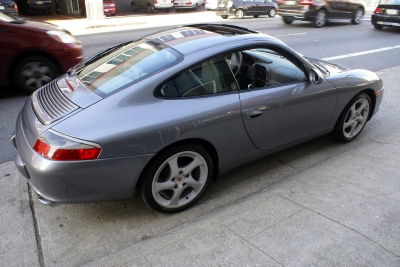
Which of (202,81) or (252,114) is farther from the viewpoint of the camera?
(252,114)

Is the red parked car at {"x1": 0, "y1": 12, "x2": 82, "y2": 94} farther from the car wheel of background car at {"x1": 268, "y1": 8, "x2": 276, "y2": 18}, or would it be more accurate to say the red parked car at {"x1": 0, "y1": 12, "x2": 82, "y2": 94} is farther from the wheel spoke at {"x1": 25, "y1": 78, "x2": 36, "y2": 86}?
the car wheel of background car at {"x1": 268, "y1": 8, "x2": 276, "y2": 18}

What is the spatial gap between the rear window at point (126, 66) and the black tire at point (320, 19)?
13.7 metres

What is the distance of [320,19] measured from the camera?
1579cm

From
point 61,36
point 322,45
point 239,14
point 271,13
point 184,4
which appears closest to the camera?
point 61,36

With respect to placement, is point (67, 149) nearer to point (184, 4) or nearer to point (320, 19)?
point (320, 19)

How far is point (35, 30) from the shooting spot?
6031 mm

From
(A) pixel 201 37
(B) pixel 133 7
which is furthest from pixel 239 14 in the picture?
(A) pixel 201 37

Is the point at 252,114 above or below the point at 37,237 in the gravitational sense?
above

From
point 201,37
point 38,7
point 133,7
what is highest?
point 201,37

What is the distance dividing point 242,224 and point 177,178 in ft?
2.22

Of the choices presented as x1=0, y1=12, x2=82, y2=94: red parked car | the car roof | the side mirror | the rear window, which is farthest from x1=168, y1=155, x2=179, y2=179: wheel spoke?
x1=0, y1=12, x2=82, y2=94: red parked car

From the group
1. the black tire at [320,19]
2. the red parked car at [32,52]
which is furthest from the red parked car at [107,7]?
the red parked car at [32,52]

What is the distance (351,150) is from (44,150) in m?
3.46

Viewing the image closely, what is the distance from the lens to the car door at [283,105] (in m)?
3.49
